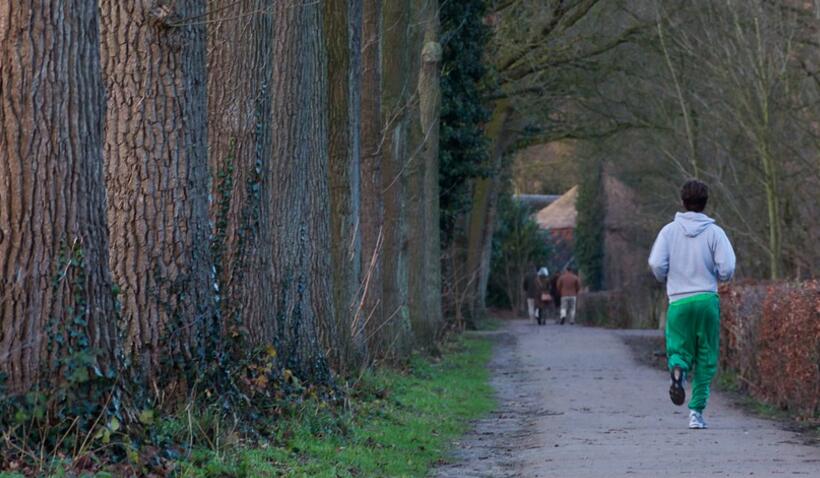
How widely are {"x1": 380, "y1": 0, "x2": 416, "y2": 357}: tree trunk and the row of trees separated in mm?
1470

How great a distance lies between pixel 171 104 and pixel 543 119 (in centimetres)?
2633

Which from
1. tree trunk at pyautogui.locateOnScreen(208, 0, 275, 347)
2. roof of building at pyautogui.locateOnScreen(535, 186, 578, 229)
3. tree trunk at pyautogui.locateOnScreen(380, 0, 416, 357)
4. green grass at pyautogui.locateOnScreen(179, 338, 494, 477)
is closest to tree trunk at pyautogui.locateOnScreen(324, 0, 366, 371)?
green grass at pyautogui.locateOnScreen(179, 338, 494, 477)

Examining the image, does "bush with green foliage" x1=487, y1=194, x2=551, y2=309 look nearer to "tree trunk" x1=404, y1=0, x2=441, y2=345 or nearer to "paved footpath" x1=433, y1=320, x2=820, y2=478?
"tree trunk" x1=404, y1=0, x2=441, y2=345

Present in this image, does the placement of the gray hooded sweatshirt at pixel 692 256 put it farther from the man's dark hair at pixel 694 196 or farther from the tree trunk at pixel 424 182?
the tree trunk at pixel 424 182

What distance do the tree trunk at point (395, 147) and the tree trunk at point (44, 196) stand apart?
12118 millimetres

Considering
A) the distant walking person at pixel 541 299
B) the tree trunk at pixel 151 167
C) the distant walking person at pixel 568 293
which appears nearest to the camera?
the tree trunk at pixel 151 167

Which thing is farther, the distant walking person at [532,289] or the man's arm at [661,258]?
the distant walking person at [532,289]

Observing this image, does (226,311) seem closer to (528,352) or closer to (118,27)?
(118,27)

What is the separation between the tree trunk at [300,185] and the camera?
11.8 m

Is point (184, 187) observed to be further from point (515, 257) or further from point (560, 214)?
point (560, 214)

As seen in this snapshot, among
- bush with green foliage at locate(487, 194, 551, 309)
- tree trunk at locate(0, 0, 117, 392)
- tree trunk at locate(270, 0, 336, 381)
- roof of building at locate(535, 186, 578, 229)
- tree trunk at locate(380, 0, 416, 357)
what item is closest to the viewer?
tree trunk at locate(0, 0, 117, 392)

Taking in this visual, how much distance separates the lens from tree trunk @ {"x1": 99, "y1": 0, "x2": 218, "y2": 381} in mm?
9133

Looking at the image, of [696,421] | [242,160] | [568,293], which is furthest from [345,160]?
[568,293]

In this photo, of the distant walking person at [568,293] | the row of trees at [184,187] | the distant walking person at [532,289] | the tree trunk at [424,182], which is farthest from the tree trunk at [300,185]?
A: the distant walking person at [532,289]
